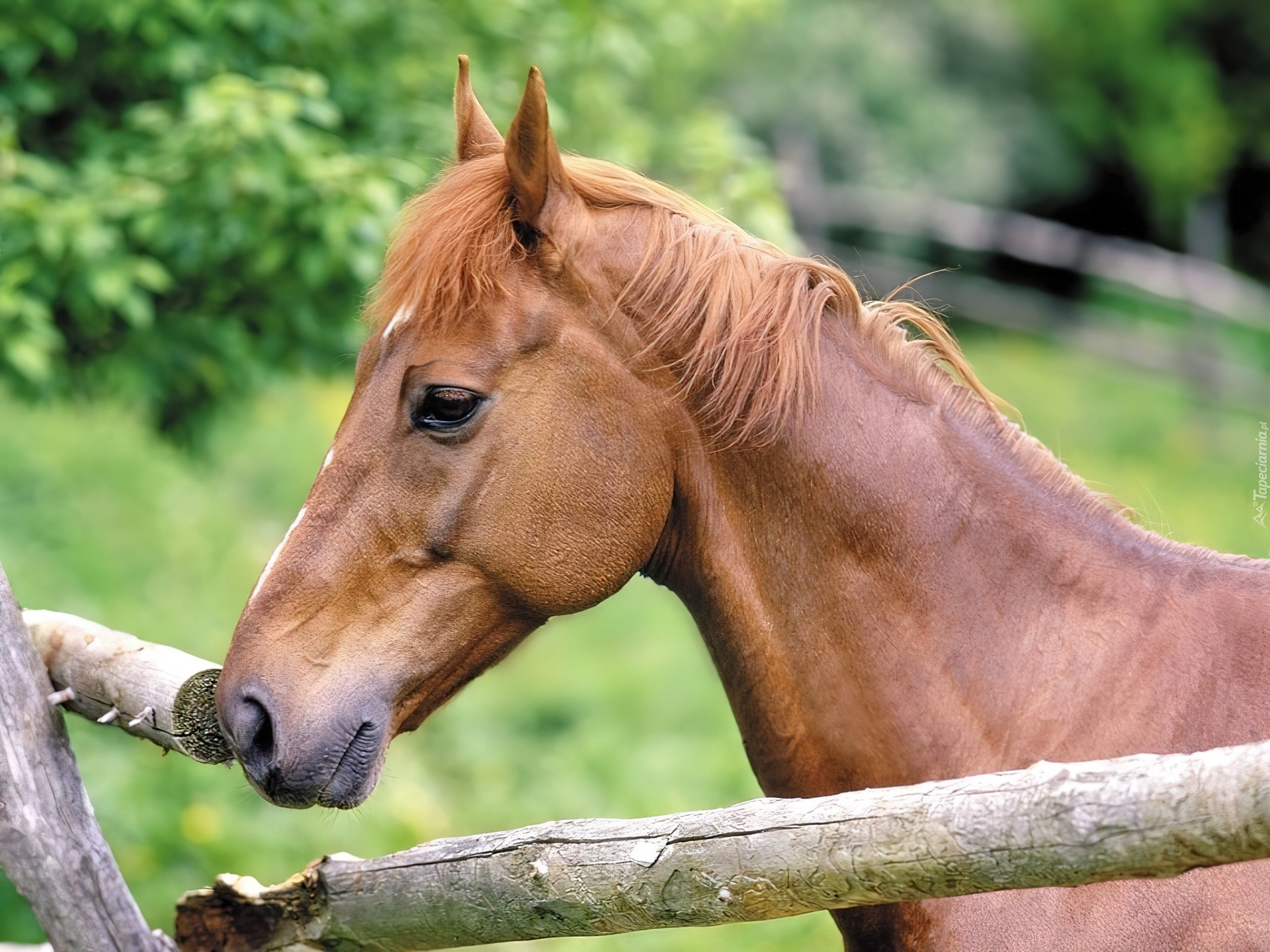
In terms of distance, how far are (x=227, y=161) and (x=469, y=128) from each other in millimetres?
1024

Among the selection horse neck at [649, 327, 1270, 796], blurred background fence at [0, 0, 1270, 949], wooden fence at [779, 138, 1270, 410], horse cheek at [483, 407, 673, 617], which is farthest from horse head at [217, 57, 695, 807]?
wooden fence at [779, 138, 1270, 410]

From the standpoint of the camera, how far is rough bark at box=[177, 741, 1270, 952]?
48.1 inches

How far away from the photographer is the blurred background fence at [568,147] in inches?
124

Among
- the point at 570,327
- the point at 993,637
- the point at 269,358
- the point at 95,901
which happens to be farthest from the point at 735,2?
the point at 95,901

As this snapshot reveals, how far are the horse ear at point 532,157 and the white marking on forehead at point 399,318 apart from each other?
10.1 inches

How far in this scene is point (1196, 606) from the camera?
73.8 inches

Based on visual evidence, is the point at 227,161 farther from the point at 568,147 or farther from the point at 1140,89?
the point at 1140,89

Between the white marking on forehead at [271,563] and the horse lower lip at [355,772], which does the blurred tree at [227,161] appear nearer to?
the white marking on forehead at [271,563]

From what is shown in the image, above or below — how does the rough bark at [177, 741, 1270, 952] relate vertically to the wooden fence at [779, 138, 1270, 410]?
below

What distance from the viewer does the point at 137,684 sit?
1.95 m

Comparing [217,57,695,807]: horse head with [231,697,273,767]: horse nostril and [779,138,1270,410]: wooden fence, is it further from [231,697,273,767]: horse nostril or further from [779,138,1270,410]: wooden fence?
[779,138,1270,410]: wooden fence

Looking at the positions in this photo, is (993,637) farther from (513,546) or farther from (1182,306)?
(1182,306)

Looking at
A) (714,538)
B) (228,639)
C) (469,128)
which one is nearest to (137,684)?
(714,538)

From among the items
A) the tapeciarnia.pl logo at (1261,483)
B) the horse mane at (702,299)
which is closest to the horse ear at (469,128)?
the horse mane at (702,299)
